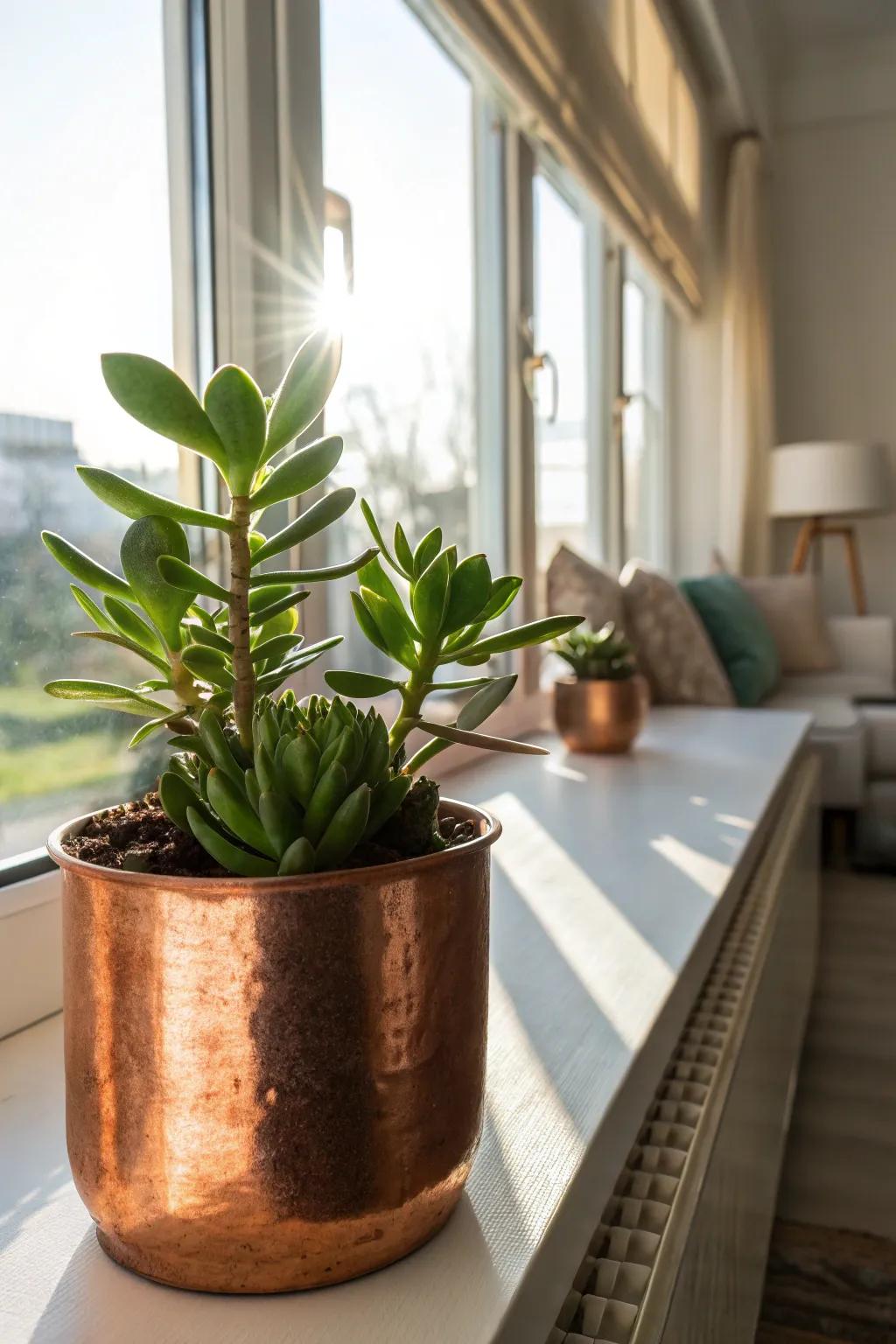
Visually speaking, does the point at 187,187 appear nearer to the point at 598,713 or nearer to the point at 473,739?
the point at 473,739

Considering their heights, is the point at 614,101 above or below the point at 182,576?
above

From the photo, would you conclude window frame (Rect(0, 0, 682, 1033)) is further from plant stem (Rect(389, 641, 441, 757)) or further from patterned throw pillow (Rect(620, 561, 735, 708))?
patterned throw pillow (Rect(620, 561, 735, 708))

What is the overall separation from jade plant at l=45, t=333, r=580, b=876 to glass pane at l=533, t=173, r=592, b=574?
6.85ft

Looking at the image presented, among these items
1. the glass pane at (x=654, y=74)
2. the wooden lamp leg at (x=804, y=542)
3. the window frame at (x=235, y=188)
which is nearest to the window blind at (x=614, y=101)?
the glass pane at (x=654, y=74)

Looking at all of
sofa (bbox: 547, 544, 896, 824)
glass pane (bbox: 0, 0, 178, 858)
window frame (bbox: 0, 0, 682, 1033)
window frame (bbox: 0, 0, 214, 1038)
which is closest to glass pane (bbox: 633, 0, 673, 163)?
sofa (bbox: 547, 544, 896, 824)

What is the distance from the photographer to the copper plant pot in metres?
0.38

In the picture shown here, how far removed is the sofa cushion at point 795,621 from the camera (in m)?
3.97

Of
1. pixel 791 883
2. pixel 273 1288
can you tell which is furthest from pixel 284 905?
pixel 791 883

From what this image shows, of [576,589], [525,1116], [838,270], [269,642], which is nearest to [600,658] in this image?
[576,589]

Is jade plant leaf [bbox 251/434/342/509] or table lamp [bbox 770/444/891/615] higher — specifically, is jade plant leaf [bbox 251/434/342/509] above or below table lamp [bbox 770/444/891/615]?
below

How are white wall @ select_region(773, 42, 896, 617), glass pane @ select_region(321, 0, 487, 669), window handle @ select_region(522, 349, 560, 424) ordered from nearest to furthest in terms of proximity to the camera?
glass pane @ select_region(321, 0, 487, 669) → window handle @ select_region(522, 349, 560, 424) → white wall @ select_region(773, 42, 896, 617)

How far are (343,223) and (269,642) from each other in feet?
3.72

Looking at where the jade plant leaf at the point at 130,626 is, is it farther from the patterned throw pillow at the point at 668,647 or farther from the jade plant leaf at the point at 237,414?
the patterned throw pillow at the point at 668,647

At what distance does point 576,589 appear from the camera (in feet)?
8.01
